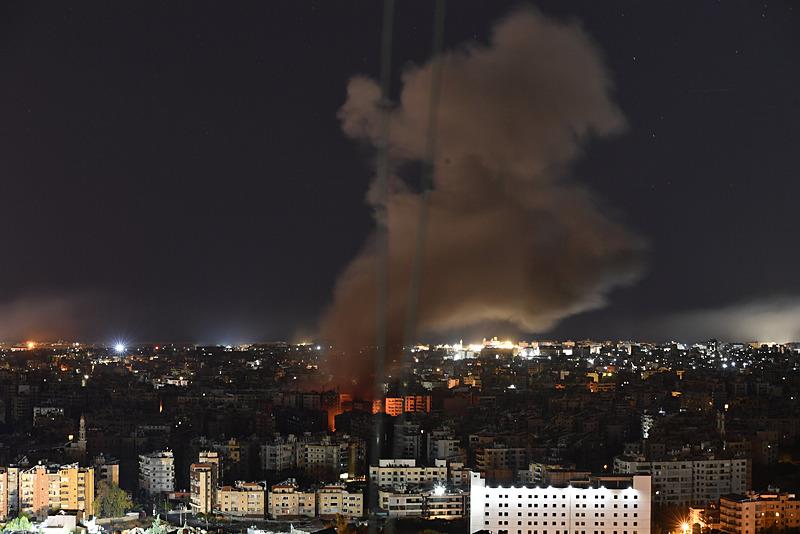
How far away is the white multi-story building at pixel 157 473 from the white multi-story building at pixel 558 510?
7.95 ft

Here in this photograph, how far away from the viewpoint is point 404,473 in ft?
19.1

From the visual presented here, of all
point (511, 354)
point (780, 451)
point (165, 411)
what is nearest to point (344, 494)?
point (780, 451)

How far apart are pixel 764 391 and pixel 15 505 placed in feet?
20.4

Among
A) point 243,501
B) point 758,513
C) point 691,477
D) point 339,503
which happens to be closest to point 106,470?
point 243,501

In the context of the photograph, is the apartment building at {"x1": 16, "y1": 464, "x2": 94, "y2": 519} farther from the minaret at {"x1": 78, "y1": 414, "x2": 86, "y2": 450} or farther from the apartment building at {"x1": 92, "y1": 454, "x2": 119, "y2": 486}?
the minaret at {"x1": 78, "y1": 414, "x2": 86, "y2": 450}

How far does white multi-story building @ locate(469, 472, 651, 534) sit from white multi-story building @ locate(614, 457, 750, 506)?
1191mm

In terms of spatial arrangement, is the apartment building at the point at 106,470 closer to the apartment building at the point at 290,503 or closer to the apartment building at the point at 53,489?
the apartment building at the point at 53,489

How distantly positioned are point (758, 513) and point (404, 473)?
1.89 meters

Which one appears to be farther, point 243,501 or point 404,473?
point 404,473

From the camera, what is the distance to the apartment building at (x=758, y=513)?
4.64 meters

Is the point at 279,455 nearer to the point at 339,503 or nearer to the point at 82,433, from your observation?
the point at 339,503

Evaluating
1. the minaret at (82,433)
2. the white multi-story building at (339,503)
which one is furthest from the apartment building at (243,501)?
the minaret at (82,433)

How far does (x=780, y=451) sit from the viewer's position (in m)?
6.69

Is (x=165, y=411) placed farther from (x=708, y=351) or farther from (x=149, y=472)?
(x=708, y=351)
